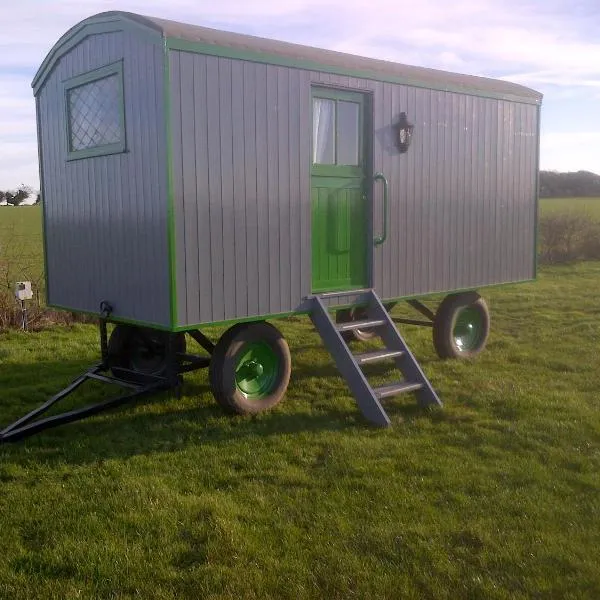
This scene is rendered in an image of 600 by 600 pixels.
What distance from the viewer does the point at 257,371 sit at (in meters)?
6.39

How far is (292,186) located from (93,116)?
1.87 m

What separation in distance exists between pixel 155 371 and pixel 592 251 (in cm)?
1666

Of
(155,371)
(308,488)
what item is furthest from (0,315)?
(308,488)

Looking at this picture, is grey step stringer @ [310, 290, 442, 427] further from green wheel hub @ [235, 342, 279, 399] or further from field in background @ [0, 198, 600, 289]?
field in background @ [0, 198, 600, 289]

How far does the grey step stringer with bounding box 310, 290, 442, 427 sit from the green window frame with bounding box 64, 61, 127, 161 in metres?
2.23

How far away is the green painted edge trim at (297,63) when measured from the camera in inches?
213

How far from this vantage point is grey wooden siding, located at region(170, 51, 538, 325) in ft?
18.3

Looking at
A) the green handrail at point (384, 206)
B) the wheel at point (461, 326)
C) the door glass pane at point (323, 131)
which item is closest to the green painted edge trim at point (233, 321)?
the green handrail at point (384, 206)

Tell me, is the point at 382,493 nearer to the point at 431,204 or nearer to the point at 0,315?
the point at 431,204

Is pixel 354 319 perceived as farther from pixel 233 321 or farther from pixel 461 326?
pixel 233 321

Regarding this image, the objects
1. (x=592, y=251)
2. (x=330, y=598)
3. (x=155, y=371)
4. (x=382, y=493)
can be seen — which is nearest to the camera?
(x=330, y=598)

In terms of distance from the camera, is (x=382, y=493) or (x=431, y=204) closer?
(x=382, y=493)

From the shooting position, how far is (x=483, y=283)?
8531 mm

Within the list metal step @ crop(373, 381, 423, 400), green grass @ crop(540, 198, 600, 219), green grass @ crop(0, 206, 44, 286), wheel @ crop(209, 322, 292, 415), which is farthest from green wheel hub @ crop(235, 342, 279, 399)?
green grass @ crop(540, 198, 600, 219)
